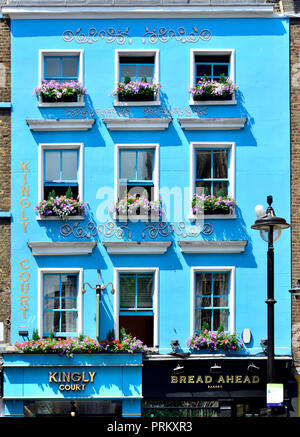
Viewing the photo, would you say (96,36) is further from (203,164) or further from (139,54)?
(203,164)

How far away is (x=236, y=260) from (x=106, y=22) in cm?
728

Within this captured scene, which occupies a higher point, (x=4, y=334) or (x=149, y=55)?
(x=149, y=55)

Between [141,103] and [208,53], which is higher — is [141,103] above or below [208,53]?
below

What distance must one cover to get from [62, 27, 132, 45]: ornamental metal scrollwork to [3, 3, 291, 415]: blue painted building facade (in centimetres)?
4

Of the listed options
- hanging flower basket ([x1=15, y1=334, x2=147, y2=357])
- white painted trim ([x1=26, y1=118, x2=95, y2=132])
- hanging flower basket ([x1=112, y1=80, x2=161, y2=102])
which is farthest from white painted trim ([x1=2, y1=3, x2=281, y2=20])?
hanging flower basket ([x1=15, y1=334, x2=147, y2=357])

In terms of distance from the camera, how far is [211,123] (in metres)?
17.5

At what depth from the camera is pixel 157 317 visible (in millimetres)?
17125

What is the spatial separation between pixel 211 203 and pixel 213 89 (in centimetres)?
301

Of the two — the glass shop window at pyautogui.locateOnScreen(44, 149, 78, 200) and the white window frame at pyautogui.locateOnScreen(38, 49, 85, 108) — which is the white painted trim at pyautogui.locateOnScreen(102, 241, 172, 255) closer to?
the glass shop window at pyautogui.locateOnScreen(44, 149, 78, 200)

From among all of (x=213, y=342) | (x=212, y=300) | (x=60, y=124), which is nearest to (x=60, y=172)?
(x=60, y=124)

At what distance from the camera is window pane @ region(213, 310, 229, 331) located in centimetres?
1725

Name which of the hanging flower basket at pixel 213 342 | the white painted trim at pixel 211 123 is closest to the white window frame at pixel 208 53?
the white painted trim at pixel 211 123
